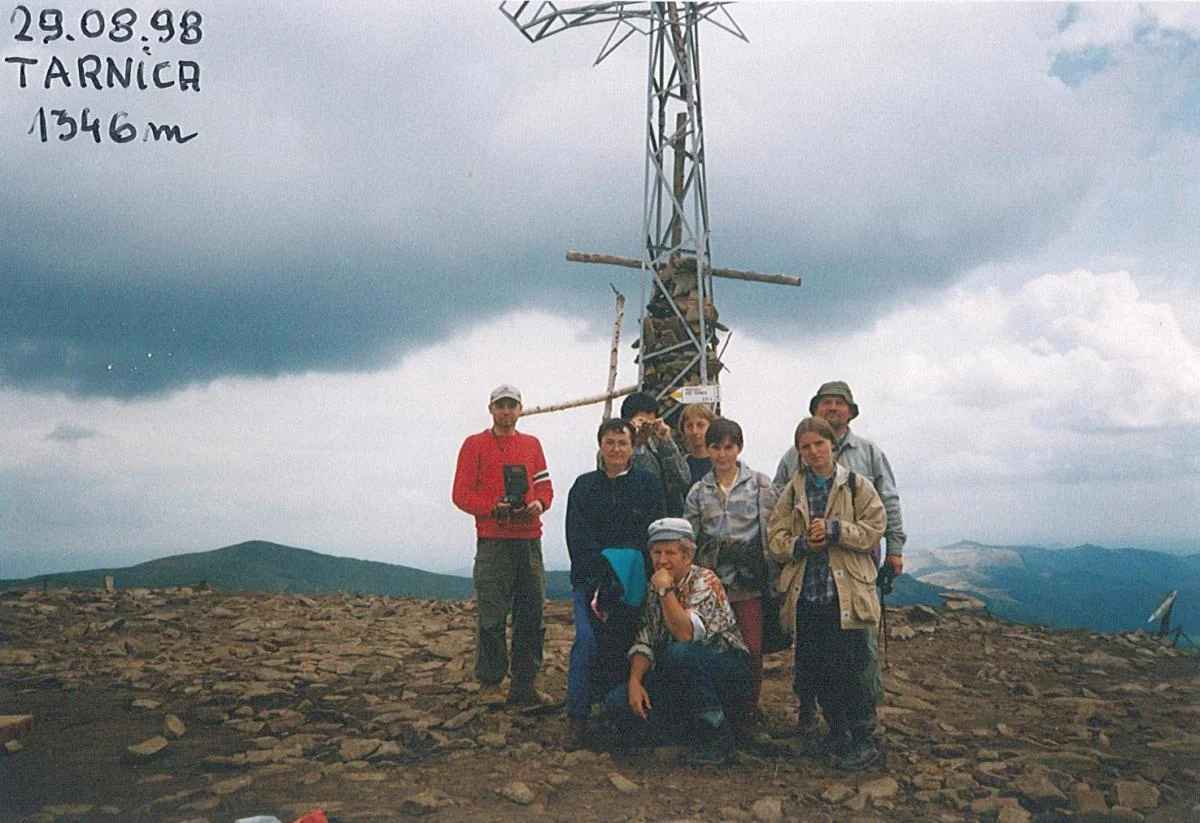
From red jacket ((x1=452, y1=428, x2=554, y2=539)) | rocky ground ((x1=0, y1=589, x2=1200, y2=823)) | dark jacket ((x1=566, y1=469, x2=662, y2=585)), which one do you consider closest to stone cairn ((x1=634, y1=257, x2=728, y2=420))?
rocky ground ((x1=0, y1=589, x2=1200, y2=823))

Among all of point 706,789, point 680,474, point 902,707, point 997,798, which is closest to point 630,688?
point 706,789

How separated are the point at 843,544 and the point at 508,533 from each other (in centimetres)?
253

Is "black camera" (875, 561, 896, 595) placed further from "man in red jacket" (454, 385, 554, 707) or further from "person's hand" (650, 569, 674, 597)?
"man in red jacket" (454, 385, 554, 707)

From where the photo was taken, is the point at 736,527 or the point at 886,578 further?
the point at 886,578

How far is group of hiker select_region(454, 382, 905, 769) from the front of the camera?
15.9 feet

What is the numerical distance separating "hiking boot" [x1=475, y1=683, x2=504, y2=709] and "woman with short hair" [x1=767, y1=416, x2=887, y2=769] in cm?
233

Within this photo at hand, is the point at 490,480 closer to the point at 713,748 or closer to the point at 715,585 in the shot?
the point at 715,585

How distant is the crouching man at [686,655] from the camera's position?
15.6ft

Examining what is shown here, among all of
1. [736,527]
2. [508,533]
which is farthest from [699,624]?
[508,533]

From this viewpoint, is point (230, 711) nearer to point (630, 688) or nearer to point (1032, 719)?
point (630, 688)

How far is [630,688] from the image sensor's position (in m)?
4.82

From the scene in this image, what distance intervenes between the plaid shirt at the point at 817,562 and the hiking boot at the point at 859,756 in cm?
84

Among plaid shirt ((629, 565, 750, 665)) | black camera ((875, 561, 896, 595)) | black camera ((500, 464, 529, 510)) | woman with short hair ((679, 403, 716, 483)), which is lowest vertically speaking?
plaid shirt ((629, 565, 750, 665))

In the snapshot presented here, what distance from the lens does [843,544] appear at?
189 inches
